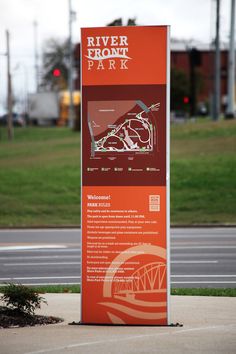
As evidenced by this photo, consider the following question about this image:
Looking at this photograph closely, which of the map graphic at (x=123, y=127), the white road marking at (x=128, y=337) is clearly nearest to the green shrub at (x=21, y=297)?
the white road marking at (x=128, y=337)

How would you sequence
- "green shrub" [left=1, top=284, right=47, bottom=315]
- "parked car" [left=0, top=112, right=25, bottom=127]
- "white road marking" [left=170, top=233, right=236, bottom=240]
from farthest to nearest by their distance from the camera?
"parked car" [left=0, top=112, right=25, bottom=127], "white road marking" [left=170, top=233, right=236, bottom=240], "green shrub" [left=1, top=284, right=47, bottom=315]

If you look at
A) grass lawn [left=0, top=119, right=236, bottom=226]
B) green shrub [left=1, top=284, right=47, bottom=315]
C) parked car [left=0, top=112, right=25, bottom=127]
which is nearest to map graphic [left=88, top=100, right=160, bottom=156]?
green shrub [left=1, top=284, right=47, bottom=315]

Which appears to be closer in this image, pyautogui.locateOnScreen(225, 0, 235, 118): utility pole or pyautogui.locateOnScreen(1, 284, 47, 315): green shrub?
pyautogui.locateOnScreen(1, 284, 47, 315): green shrub

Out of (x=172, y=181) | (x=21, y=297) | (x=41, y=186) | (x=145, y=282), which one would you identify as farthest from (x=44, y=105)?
(x=145, y=282)

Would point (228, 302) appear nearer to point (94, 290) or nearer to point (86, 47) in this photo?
point (94, 290)

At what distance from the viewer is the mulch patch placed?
508 inches

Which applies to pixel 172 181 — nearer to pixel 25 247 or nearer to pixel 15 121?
pixel 25 247

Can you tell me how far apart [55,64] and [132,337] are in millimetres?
129655

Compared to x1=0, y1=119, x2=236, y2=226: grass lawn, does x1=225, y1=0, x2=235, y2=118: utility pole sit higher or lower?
higher

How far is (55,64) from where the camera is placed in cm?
13988

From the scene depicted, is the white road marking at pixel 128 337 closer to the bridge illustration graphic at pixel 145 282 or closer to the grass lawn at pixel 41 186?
the bridge illustration graphic at pixel 145 282

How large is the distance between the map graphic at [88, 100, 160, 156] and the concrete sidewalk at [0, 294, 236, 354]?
221 centimetres

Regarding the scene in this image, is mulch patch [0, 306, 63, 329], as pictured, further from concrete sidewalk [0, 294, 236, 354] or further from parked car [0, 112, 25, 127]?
parked car [0, 112, 25, 127]

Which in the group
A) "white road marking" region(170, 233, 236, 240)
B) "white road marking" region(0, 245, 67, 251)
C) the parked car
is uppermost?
the parked car
